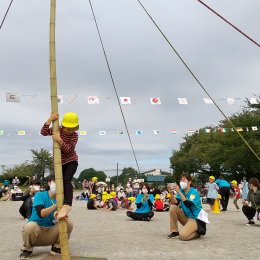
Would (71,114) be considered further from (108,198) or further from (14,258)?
(108,198)

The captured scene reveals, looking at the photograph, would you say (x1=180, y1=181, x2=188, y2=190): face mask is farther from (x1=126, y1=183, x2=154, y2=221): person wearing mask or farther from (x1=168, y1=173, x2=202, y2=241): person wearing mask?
A: (x1=126, y1=183, x2=154, y2=221): person wearing mask

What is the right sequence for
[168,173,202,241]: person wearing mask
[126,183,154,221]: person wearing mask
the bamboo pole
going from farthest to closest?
1. [126,183,154,221]: person wearing mask
2. [168,173,202,241]: person wearing mask
3. the bamboo pole

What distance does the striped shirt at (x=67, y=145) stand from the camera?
491cm

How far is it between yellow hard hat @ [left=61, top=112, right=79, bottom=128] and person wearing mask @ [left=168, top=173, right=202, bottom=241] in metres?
3.52

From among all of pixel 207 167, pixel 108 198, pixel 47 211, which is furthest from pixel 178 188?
pixel 207 167

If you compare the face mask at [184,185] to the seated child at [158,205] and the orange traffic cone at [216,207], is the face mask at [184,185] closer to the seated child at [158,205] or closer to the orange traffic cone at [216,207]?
the orange traffic cone at [216,207]

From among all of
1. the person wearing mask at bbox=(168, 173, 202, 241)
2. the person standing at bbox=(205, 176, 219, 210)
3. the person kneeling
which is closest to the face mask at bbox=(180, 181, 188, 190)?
the person wearing mask at bbox=(168, 173, 202, 241)

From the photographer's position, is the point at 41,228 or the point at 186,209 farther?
the point at 186,209

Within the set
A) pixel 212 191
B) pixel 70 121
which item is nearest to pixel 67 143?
pixel 70 121

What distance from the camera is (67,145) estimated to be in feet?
16.5

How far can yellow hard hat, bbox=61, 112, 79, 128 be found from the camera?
501cm

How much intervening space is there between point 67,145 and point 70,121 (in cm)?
31

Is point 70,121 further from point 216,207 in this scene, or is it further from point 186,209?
point 216,207

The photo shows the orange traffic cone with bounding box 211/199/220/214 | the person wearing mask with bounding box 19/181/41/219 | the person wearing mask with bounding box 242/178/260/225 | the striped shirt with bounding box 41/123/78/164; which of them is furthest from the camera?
the orange traffic cone with bounding box 211/199/220/214
